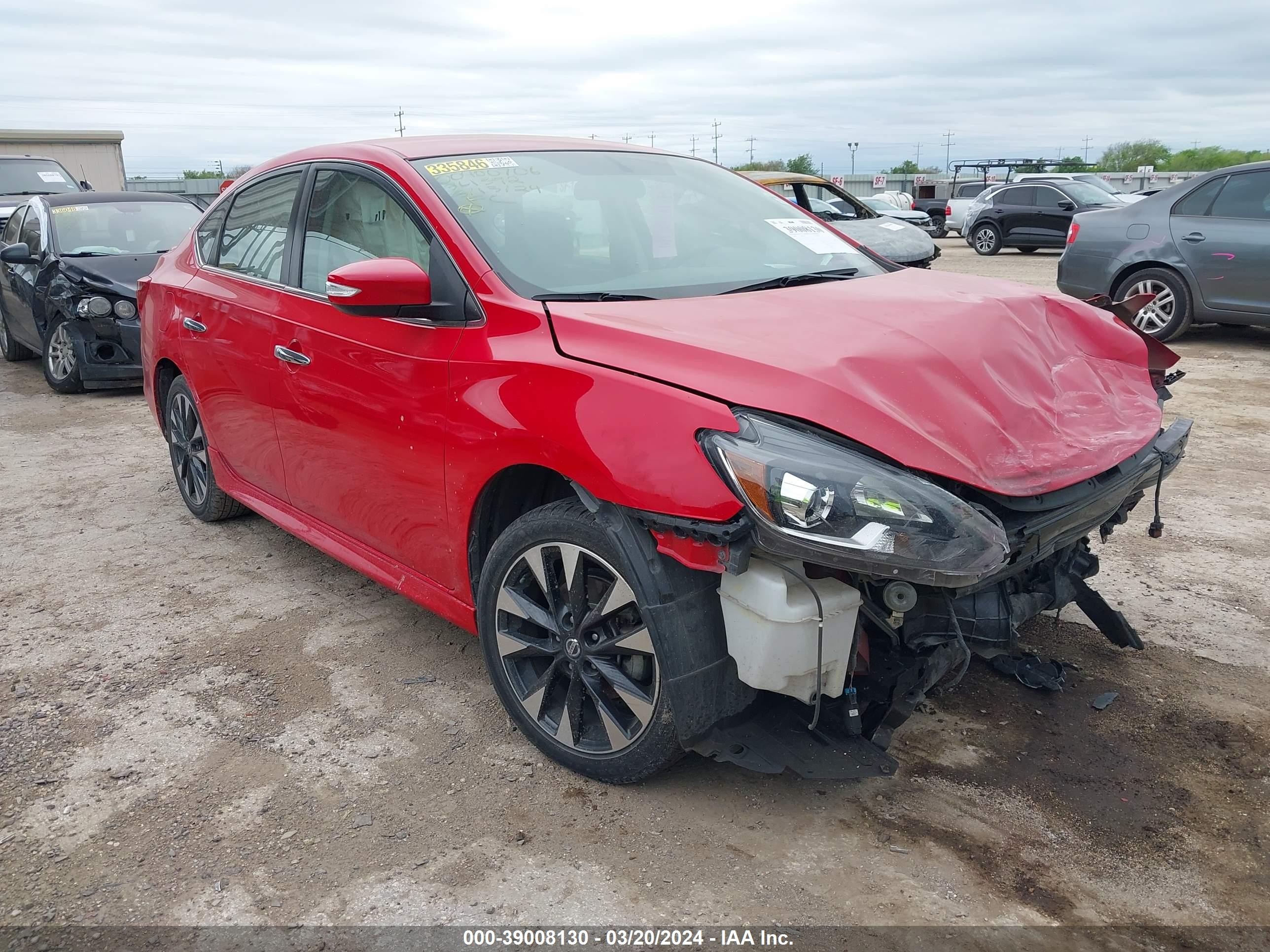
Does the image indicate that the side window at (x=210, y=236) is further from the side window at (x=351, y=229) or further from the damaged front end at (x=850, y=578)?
the damaged front end at (x=850, y=578)

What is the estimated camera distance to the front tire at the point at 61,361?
834 centimetres

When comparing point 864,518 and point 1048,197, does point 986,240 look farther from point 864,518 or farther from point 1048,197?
point 864,518

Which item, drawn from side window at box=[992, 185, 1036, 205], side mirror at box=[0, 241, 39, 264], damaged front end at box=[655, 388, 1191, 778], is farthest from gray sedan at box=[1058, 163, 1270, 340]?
side window at box=[992, 185, 1036, 205]

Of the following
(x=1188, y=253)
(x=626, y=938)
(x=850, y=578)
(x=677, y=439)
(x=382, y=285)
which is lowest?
(x=626, y=938)

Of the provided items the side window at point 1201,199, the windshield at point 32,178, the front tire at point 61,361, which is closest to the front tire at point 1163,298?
the side window at point 1201,199

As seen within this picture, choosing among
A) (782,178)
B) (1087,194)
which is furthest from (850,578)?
(1087,194)

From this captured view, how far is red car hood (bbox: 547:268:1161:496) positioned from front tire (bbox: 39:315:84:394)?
7100 millimetres

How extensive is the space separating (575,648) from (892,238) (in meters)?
9.45

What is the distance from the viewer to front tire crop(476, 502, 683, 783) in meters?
2.53

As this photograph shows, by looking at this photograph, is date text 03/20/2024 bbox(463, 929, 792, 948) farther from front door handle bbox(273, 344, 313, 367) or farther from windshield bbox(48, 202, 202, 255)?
windshield bbox(48, 202, 202, 255)

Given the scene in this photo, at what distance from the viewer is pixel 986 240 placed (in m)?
21.8

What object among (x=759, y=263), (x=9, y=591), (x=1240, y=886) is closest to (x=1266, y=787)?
(x=1240, y=886)

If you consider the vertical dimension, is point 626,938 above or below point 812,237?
below

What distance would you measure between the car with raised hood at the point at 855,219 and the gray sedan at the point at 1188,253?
1579 millimetres
